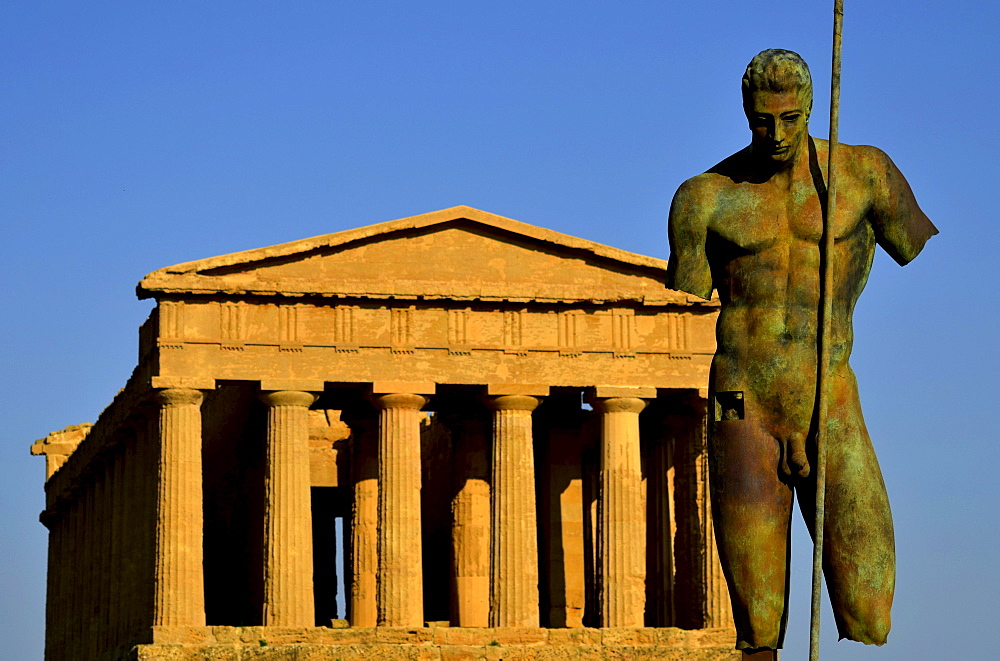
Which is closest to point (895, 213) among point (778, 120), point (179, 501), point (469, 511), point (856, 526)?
point (778, 120)

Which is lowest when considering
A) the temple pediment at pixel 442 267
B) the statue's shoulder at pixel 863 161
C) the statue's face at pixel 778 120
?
the statue's shoulder at pixel 863 161

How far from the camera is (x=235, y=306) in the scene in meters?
49.6

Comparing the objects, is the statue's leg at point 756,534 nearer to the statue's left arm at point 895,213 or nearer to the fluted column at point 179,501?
the statue's left arm at point 895,213

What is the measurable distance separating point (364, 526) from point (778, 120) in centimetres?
4475

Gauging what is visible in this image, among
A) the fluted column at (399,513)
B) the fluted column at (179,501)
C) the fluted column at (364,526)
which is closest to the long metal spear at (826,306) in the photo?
the fluted column at (399,513)

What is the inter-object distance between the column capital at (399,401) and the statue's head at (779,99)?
134 ft

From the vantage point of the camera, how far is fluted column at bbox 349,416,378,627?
53.2m

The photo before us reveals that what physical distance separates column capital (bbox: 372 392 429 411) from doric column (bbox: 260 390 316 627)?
1385mm

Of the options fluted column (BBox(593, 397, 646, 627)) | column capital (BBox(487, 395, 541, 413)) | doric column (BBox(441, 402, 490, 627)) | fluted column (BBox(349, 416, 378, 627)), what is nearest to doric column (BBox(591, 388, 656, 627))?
fluted column (BBox(593, 397, 646, 627))

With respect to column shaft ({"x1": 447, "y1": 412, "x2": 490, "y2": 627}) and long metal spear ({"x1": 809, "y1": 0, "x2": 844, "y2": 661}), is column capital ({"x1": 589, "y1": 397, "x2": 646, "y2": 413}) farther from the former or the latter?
long metal spear ({"x1": 809, "y1": 0, "x2": 844, "y2": 661})

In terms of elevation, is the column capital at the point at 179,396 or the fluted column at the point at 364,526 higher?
the column capital at the point at 179,396

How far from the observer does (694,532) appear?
5334 centimetres

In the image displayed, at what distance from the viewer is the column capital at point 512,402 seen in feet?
166

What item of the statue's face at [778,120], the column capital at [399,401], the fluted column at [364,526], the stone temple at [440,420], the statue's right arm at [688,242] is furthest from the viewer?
the fluted column at [364,526]
